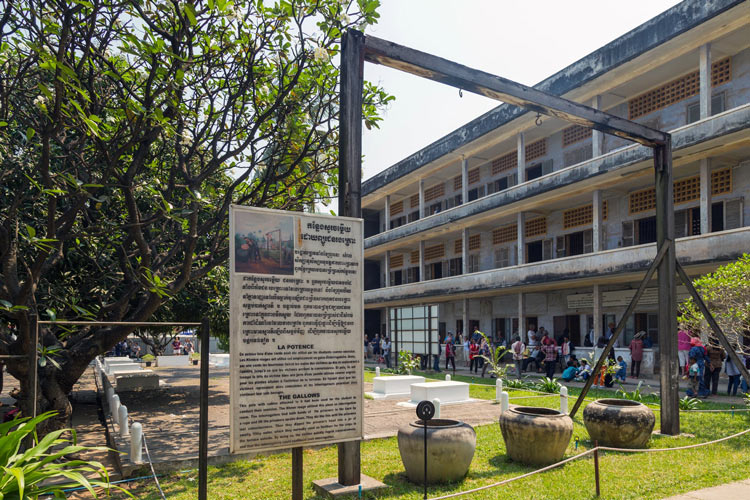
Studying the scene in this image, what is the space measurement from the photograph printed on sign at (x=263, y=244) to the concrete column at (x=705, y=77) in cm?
1691

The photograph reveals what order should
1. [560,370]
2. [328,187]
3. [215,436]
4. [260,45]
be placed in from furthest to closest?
[560,370], [328,187], [215,436], [260,45]

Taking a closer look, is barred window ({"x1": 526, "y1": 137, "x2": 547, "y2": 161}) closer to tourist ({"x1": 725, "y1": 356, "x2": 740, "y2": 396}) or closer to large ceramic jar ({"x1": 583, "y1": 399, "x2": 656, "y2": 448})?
tourist ({"x1": 725, "y1": 356, "x2": 740, "y2": 396})

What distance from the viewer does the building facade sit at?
17188 millimetres

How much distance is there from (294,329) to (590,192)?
65.5 ft

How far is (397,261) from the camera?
39188mm

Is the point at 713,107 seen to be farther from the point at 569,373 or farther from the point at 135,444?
the point at 135,444

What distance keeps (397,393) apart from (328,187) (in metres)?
6.96

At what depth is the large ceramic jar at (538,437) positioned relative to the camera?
22.4ft

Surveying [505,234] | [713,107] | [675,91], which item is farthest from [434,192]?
[713,107]

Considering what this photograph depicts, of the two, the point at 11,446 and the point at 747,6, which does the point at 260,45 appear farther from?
the point at 747,6

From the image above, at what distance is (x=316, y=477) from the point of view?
262 inches

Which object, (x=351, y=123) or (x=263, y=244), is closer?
(x=263, y=244)

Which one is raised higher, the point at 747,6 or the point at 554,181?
the point at 747,6

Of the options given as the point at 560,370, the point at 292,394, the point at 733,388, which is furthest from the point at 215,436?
the point at 560,370
